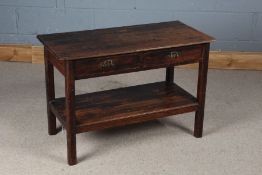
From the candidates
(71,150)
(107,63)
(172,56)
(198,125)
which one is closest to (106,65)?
(107,63)

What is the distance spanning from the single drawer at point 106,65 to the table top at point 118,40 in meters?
0.04

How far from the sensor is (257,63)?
3877 mm

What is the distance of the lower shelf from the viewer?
254cm

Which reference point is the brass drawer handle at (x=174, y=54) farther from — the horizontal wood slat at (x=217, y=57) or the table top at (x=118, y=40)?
the horizontal wood slat at (x=217, y=57)

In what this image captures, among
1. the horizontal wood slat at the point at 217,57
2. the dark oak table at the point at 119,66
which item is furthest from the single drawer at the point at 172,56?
the horizontal wood slat at the point at 217,57

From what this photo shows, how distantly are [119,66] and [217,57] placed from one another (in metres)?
1.69

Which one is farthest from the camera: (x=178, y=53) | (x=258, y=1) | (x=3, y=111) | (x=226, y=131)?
(x=258, y=1)

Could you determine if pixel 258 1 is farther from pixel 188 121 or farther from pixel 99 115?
pixel 99 115

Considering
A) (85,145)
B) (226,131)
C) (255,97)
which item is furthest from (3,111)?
(255,97)

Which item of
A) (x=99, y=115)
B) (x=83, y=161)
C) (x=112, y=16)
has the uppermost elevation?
(x=112, y=16)

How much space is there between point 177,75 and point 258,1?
34.4 inches

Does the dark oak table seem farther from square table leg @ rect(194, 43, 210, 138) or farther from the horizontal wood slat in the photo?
the horizontal wood slat

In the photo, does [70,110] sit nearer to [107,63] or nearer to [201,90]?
[107,63]

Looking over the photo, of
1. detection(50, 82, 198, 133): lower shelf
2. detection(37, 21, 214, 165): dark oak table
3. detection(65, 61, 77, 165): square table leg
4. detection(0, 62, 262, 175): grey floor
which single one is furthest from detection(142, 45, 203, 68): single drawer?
detection(0, 62, 262, 175): grey floor
